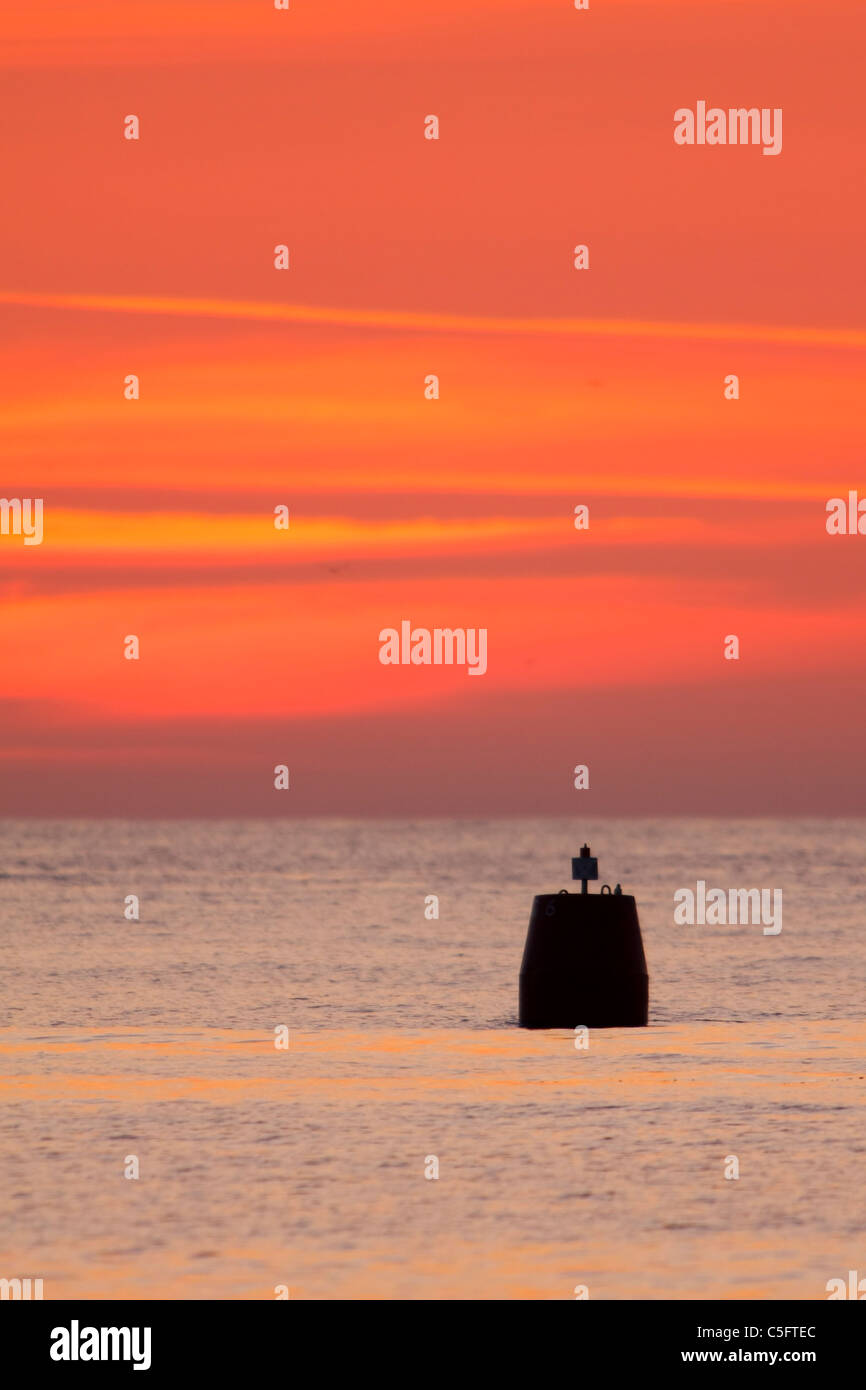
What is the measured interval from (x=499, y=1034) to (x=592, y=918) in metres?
6.50

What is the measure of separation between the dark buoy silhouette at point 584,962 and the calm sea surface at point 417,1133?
824mm

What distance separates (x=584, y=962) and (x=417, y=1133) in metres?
10.8

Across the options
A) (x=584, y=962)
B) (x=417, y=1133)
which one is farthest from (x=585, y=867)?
(x=417, y=1133)

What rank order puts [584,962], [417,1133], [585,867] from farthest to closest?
[584,962] → [585,867] → [417,1133]

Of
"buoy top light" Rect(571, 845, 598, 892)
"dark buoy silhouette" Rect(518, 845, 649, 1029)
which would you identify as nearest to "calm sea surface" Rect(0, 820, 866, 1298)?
"dark buoy silhouette" Rect(518, 845, 649, 1029)

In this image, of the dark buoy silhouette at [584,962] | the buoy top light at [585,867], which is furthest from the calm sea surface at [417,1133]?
the buoy top light at [585,867]

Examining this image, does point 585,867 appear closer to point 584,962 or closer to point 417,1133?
point 584,962

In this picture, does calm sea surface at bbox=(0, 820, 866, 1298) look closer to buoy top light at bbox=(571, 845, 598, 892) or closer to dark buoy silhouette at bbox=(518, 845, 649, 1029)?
dark buoy silhouette at bbox=(518, 845, 649, 1029)

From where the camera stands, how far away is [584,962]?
143ft

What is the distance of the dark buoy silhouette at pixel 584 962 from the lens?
42906 mm

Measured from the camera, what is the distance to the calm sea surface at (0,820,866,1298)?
2442 centimetres
